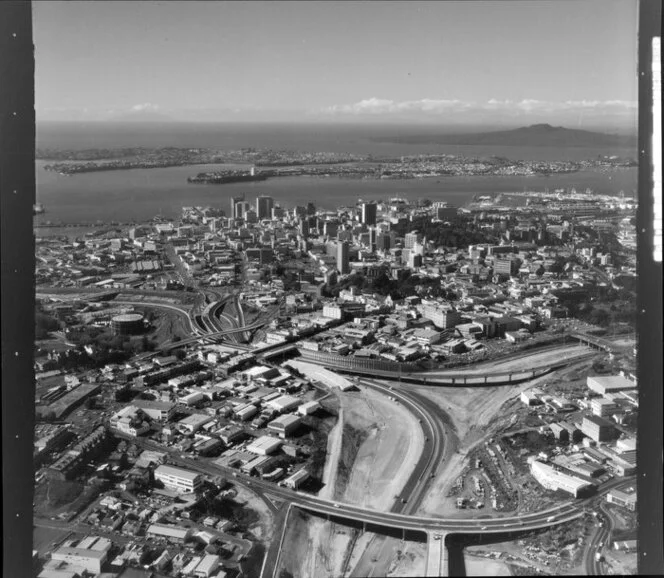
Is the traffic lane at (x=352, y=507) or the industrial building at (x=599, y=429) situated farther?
the industrial building at (x=599, y=429)

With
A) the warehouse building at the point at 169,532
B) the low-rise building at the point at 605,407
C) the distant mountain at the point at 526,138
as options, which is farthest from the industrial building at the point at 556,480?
the distant mountain at the point at 526,138

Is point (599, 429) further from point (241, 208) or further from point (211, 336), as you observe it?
point (241, 208)

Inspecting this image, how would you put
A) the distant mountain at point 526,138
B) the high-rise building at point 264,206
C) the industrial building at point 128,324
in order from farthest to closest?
the high-rise building at point 264,206
the distant mountain at point 526,138
the industrial building at point 128,324

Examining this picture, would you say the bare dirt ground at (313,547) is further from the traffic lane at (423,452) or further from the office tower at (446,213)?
the office tower at (446,213)

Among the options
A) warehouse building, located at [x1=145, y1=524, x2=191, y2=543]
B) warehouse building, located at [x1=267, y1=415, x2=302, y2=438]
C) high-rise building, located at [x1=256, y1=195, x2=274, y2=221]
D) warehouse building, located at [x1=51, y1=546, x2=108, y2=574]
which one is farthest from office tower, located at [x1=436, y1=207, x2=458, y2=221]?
warehouse building, located at [x1=51, y1=546, x2=108, y2=574]

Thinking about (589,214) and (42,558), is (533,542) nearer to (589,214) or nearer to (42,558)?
(42,558)

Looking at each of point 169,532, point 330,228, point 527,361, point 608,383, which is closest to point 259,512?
point 169,532

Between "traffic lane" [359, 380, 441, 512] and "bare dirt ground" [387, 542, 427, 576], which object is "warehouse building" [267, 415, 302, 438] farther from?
"bare dirt ground" [387, 542, 427, 576]
